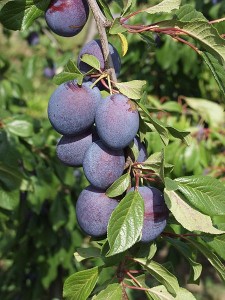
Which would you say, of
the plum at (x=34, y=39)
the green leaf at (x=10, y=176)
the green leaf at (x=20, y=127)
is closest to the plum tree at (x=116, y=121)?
the green leaf at (x=10, y=176)

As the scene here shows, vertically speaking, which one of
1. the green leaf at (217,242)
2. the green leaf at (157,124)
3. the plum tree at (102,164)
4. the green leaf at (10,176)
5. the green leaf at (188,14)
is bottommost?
the green leaf at (10,176)

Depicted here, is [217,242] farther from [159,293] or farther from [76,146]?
[76,146]

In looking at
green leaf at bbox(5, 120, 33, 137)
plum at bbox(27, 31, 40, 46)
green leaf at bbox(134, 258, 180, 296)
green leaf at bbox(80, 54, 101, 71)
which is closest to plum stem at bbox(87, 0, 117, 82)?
green leaf at bbox(80, 54, 101, 71)

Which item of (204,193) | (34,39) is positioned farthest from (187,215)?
(34,39)

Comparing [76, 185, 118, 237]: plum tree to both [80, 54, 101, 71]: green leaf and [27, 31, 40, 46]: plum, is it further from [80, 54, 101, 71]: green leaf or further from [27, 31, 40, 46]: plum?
[27, 31, 40, 46]: plum

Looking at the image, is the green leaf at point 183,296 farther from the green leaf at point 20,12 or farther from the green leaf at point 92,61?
the green leaf at point 20,12

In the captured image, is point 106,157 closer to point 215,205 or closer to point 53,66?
point 215,205
